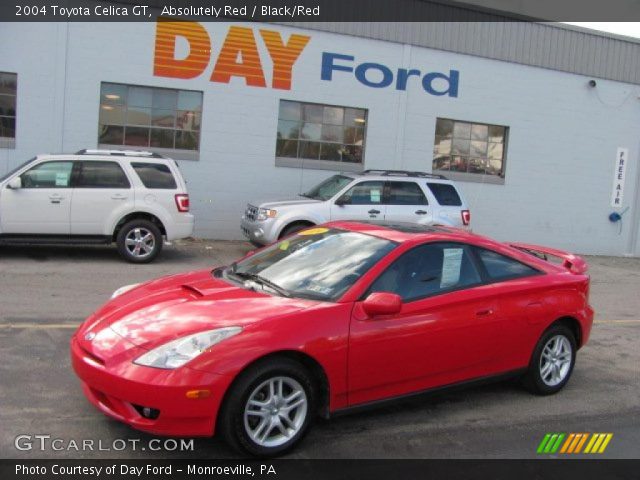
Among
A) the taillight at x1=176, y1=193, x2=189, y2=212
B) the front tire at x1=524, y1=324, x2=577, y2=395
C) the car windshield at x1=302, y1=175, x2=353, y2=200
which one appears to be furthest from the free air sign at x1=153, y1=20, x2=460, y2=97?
the front tire at x1=524, y1=324, x2=577, y2=395

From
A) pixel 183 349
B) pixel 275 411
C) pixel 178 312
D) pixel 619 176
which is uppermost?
pixel 619 176

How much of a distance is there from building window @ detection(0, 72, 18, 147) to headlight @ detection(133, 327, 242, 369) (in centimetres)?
1183

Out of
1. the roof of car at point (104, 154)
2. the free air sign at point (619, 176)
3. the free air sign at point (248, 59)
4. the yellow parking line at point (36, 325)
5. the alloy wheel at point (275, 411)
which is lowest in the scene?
the yellow parking line at point (36, 325)

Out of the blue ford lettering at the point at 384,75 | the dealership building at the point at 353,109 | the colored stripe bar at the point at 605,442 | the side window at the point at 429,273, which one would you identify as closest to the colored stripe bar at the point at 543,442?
the colored stripe bar at the point at 605,442

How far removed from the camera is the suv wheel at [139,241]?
11.3m

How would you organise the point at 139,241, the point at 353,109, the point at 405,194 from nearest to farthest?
the point at 139,241 → the point at 405,194 → the point at 353,109

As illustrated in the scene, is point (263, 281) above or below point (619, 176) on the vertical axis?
below

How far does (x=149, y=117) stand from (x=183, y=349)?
12.0m

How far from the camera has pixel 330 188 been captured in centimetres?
1341

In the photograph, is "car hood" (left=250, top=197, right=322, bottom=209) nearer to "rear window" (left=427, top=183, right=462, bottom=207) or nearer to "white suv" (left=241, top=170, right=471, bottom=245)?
"white suv" (left=241, top=170, right=471, bottom=245)

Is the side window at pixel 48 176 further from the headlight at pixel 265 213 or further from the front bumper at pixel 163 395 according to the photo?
the front bumper at pixel 163 395

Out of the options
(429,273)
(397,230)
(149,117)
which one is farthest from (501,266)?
(149,117)

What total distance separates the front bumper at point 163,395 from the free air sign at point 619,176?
18316mm

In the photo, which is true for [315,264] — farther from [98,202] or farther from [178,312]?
[98,202]
